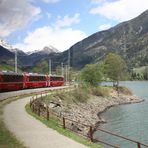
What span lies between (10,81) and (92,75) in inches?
1870

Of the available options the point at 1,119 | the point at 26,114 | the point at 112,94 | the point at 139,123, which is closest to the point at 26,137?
the point at 1,119

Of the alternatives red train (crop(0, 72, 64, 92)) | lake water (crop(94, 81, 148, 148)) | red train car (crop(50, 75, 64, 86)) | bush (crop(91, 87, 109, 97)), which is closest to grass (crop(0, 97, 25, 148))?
lake water (crop(94, 81, 148, 148))

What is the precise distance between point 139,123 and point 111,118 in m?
9.49

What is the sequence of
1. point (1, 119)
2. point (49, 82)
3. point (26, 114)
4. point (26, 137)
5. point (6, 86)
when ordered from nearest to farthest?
point (26, 137), point (1, 119), point (26, 114), point (6, 86), point (49, 82)

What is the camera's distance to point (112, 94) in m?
120

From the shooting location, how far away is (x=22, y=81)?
82.8 metres

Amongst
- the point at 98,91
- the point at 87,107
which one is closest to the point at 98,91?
the point at 98,91

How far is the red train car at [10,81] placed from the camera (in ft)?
226

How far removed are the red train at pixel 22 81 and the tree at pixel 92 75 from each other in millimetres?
10669

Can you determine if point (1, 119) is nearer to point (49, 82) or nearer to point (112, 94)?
point (49, 82)

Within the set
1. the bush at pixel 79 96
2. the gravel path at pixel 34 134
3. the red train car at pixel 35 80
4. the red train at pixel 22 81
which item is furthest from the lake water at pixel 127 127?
the red train car at pixel 35 80

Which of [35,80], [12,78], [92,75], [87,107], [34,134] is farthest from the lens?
[92,75]

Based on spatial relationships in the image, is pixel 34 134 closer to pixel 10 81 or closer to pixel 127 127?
pixel 127 127

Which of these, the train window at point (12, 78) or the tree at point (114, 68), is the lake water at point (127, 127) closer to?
the train window at point (12, 78)
